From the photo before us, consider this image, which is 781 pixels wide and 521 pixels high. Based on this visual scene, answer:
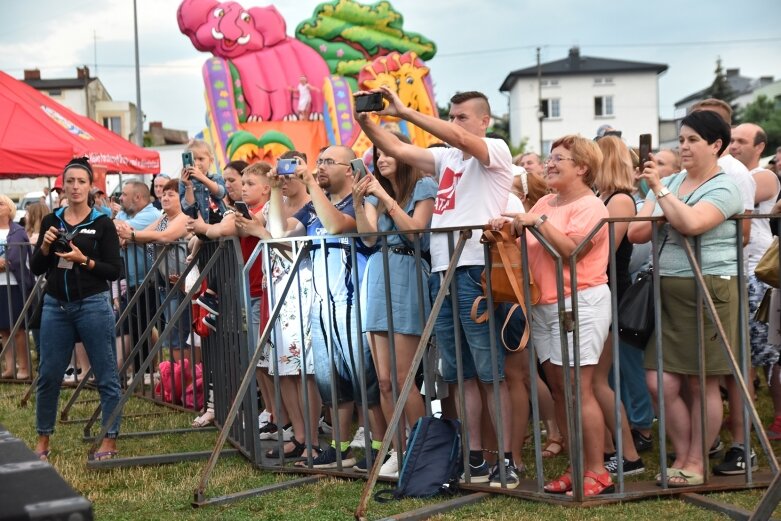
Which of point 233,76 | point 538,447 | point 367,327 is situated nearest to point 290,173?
point 367,327

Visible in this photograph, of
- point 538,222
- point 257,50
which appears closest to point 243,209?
point 538,222

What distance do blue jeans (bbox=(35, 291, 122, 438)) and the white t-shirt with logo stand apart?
250 centimetres

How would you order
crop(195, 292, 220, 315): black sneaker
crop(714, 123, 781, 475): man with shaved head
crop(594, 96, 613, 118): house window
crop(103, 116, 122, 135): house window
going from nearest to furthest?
crop(714, 123, 781, 475): man with shaved head < crop(195, 292, 220, 315): black sneaker < crop(103, 116, 122, 135): house window < crop(594, 96, 613, 118): house window

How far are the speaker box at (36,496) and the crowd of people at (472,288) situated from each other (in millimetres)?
3360

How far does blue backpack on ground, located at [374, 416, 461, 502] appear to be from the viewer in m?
5.05

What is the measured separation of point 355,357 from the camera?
19.0ft

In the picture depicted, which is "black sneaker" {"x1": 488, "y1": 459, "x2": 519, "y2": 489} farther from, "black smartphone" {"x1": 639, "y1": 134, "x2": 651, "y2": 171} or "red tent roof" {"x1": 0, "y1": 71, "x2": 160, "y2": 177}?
"red tent roof" {"x1": 0, "y1": 71, "x2": 160, "y2": 177}

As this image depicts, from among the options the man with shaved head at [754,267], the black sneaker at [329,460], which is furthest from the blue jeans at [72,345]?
the man with shaved head at [754,267]

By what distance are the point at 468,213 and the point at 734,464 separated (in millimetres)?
1891

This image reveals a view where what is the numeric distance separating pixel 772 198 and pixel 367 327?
299 centimetres

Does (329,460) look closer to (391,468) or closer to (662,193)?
(391,468)

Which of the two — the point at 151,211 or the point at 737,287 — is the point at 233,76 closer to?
the point at 151,211

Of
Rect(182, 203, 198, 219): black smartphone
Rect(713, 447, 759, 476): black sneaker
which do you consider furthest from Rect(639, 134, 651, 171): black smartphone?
Rect(182, 203, 198, 219): black smartphone

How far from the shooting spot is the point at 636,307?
5066 millimetres
